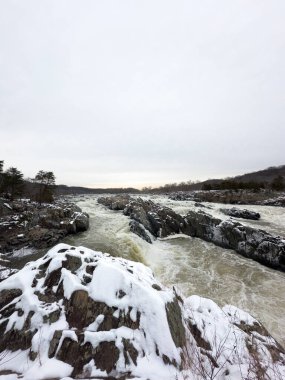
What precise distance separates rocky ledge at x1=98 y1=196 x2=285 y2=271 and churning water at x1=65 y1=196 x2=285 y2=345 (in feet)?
1.82

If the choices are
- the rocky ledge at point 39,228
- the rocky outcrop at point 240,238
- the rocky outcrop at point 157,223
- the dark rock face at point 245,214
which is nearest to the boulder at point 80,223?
the rocky ledge at point 39,228

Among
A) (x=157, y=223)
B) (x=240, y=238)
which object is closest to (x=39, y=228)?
(x=157, y=223)

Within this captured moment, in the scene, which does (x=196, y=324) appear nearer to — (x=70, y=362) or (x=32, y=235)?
(x=70, y=362)

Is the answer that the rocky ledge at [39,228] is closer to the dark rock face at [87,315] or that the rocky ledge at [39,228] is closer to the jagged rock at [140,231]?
the jagged rock at [140,231]

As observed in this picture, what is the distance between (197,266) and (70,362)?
1053 centimetres

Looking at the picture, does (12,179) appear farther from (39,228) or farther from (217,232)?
(217,232)

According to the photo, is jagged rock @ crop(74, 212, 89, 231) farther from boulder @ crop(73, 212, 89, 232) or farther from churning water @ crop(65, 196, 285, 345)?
churning water @ crop(65, 196, 285, 345)

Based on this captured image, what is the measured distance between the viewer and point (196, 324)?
495 cm

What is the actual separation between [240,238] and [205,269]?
4356mm

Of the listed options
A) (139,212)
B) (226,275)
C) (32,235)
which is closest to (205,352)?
(226,275)

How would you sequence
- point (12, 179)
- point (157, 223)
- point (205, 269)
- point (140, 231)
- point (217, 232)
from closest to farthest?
point (205, 269)
point (217, 232)
point (140, 231)
point (157, 223)
point (12, 179)

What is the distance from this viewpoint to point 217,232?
16.5 metres

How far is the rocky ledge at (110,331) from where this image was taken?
3.48 m

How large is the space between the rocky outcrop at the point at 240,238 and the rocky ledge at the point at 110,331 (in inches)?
346
